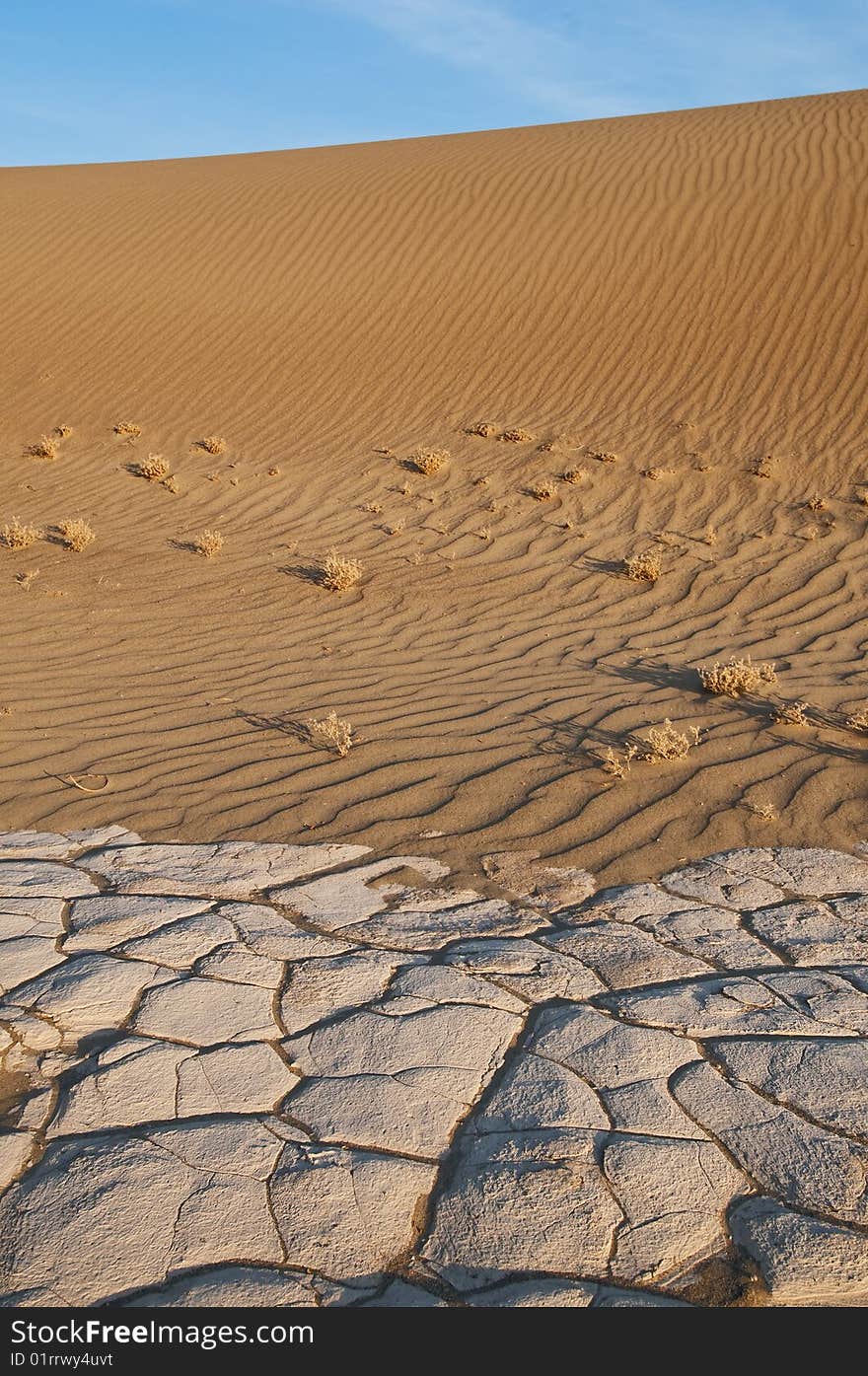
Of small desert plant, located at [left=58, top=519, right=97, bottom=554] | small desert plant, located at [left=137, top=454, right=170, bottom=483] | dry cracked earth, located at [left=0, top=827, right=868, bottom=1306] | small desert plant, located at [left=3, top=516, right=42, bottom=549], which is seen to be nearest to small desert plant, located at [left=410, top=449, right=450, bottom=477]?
small desert plant, located at [left=137, top=454, right=170, bottom=483]

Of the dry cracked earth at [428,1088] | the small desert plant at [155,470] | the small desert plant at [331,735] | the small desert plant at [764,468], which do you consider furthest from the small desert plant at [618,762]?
the small desert plant at [155,470]

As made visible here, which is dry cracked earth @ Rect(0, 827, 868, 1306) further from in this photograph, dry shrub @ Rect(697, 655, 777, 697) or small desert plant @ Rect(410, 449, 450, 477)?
small desert plant @ Rect(410, 449, 450, 477)

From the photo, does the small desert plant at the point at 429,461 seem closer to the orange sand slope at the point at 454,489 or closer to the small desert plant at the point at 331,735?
the orange sand slope at the point at 454,489

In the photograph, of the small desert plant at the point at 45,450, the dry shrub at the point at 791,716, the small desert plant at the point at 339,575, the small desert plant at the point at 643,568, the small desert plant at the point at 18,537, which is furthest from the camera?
the small desert plant at the point at 45,450

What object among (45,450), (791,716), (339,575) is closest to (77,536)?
(339,575)

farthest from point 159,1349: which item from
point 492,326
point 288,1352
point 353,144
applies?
point 353,144

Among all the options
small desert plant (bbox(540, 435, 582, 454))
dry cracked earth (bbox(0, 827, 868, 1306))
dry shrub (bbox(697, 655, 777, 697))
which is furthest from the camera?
small desert plant (bbox(540, 435, 582, 454))
